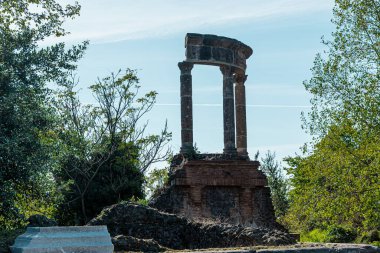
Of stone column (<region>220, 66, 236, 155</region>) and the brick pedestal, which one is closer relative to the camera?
the brick pedestal

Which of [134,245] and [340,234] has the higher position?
[134,245]

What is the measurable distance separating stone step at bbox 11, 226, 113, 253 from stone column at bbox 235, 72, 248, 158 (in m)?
16.4

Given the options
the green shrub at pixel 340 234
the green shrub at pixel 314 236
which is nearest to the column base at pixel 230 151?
the green shrub at pixel 340 234

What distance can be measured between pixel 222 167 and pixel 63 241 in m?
14.1

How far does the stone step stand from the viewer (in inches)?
296

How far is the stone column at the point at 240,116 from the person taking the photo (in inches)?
947

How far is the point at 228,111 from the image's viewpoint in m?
23.5

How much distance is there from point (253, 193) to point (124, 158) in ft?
17.8

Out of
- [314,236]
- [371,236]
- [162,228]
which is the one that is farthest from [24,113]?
[314,236]

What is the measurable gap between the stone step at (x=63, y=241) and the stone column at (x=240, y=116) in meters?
16.4

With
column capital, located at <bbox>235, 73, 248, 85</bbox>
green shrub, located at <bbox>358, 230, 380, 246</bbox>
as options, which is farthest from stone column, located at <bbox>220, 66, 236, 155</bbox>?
green shrub, located at <bbox>358, 230, 380, 246</bbox>

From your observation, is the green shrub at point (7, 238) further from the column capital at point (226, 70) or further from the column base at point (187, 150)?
the column capital at point (226, 70)

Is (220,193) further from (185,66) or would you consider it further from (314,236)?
(314,236)

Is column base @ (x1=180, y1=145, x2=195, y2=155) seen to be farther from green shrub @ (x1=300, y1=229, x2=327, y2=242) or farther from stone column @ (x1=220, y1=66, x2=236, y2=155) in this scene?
green shrub @ (x1=300, y1=229, x2=327, y2=242)
